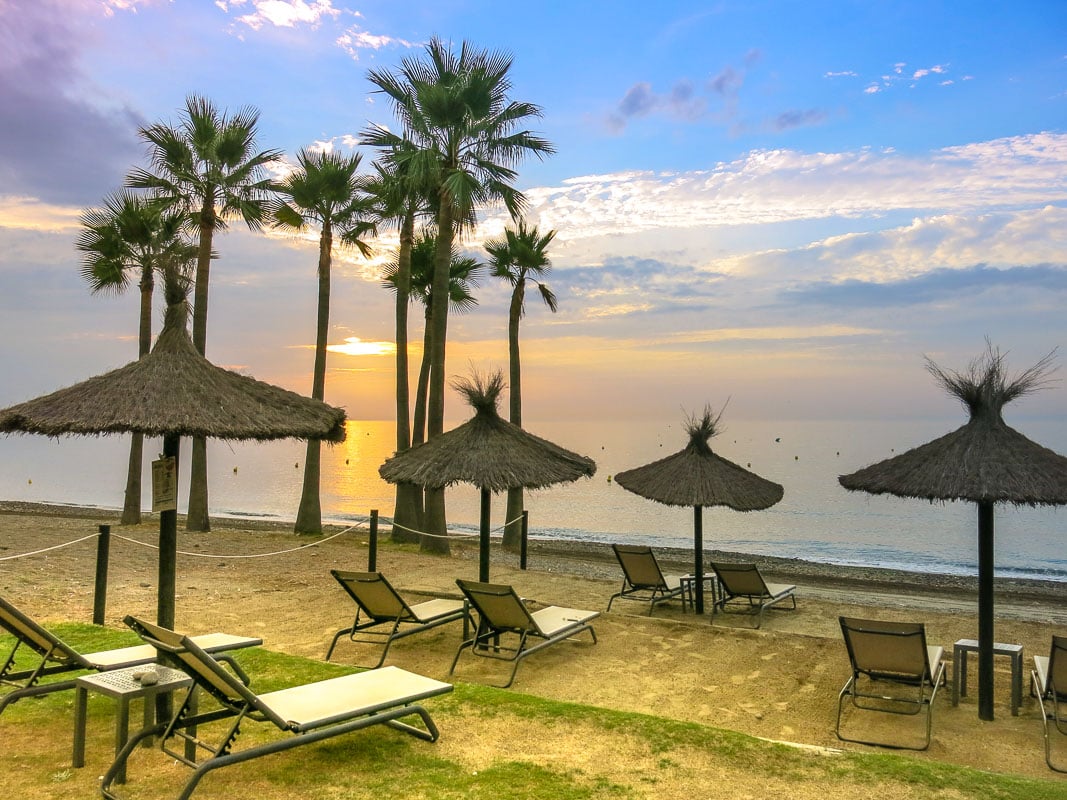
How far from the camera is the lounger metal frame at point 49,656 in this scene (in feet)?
15.0

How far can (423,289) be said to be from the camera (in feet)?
68.8

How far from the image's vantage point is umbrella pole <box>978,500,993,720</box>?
6254 millimetres

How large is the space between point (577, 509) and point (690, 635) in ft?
128

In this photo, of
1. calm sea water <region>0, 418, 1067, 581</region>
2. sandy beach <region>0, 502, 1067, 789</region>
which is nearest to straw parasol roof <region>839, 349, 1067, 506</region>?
sandy beach <region>0, 502, 1067, 789</region>

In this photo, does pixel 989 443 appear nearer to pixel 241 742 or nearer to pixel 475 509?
pixel 241 742

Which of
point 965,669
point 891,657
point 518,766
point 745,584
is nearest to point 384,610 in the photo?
point 518,766

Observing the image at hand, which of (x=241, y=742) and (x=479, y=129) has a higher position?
(x=479, y=129)

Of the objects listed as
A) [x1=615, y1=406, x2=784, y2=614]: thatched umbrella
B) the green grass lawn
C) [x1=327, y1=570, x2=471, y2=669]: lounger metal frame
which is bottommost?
the green grass lawn

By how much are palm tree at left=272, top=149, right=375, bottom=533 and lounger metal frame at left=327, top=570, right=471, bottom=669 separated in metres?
10.6

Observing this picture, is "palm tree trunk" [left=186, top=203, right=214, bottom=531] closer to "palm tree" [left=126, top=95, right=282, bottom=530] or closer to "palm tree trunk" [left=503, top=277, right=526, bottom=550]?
"palm tree" [left=126, top=95, right=282, bottom=530]

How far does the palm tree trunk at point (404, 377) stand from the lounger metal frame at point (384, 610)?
32.7 ft

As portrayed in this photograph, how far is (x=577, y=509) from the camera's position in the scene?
47438 millimetres

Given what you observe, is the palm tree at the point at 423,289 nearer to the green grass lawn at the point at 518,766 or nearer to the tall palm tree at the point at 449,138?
the tall palm tree at the point at 449,138

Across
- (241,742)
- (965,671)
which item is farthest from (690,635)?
(241,742)
